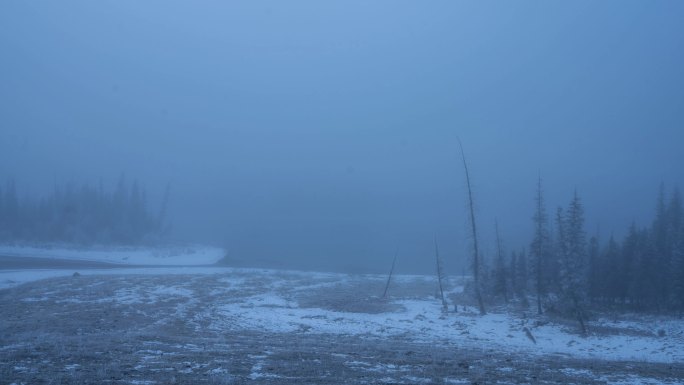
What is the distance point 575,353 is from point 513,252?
28.3 m

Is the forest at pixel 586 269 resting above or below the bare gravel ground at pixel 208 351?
above

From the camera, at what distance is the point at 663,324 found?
114 ft

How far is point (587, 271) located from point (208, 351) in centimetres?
3875

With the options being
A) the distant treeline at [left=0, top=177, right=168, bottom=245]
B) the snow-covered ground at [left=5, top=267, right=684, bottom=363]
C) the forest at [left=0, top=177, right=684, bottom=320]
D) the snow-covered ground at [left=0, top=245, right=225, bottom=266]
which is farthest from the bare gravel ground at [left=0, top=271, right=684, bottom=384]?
the distant treeline at [left=0, top=177, right=168, bottom=245]

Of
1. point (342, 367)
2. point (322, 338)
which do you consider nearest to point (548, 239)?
point (322, 338)

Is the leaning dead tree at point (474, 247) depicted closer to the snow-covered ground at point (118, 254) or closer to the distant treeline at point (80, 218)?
the snow-covered ground at point (118, 254)

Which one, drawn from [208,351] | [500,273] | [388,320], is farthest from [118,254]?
[208,351]

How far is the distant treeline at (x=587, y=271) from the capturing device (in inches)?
1372

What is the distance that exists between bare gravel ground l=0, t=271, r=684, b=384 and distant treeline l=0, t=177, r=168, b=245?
49161 millimetres

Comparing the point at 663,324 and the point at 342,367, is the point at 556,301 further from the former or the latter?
the point at 342,367

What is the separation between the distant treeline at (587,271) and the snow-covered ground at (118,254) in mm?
41510

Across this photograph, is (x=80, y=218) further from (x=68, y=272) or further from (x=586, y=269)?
(x=586, y=269)

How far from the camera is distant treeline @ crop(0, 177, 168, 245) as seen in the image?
8075cm

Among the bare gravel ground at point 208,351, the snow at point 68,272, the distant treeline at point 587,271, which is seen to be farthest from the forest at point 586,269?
the snow at point 68,272
